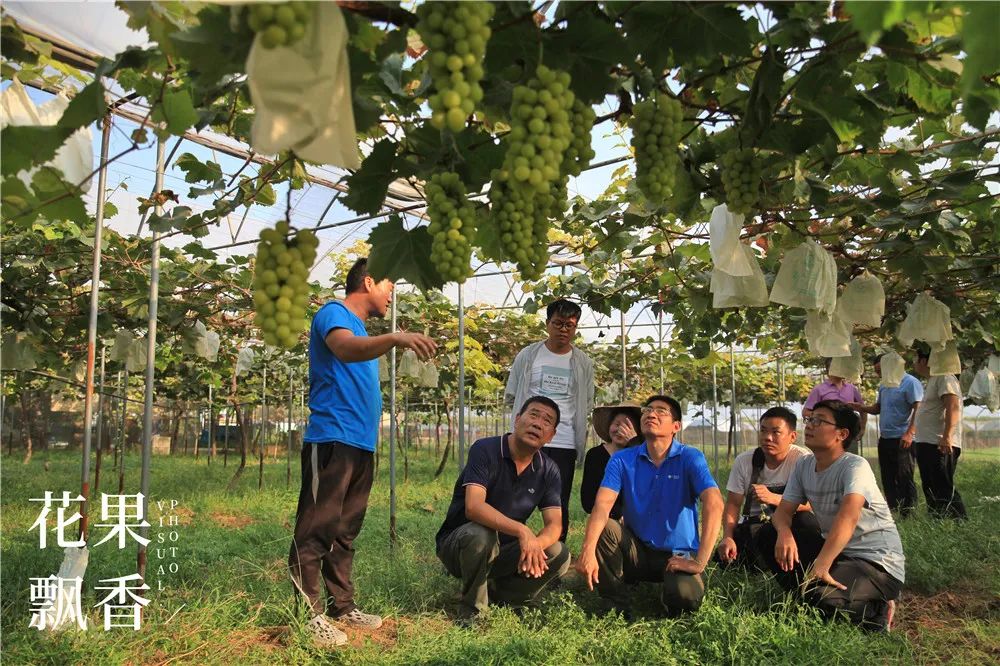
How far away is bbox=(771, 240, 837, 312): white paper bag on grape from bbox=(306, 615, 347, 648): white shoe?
2378 mm

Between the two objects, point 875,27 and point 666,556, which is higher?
point 875,27

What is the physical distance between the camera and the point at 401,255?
5.28ft

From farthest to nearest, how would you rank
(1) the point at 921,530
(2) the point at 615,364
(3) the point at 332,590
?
(2) the point at 615,364
(1) the point at 921,530
(3) the point at 332,590

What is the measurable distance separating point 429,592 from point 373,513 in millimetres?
3756

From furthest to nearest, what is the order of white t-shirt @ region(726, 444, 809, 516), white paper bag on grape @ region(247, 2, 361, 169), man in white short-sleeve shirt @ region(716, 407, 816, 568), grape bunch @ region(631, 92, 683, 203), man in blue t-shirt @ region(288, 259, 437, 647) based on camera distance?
white t-shirt @ region(726, 444, 809, 516) → man in white short-sleeve shirt @ region(716, 407, 816, 568) → man in blue t-shirt @ region(288, 259, 437, 647) → grape bunch @ region(631, 92, 683, 203) → white paper bag on grape @ region(247, 2, 361, 169)

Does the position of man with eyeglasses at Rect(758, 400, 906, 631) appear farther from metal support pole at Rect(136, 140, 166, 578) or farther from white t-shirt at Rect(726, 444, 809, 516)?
metal support pole at Rect(136, 140, 166, 578)

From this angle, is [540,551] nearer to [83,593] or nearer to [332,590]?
[332,590]

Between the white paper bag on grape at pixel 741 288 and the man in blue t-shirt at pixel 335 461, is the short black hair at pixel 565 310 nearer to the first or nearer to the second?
the man in blue t-shirt at pixel 335 461

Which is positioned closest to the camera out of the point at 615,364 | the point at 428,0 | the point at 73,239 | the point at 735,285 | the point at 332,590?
the point at 428,0

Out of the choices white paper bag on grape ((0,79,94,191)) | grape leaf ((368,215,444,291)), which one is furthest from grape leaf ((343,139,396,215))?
white paper bag on grape ((0,79,94,191))

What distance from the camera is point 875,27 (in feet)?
2.84

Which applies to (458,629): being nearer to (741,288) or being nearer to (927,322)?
(741,288)

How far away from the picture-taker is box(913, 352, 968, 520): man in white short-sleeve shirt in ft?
20.7

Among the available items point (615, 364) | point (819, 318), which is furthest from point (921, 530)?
point (615, 364)
